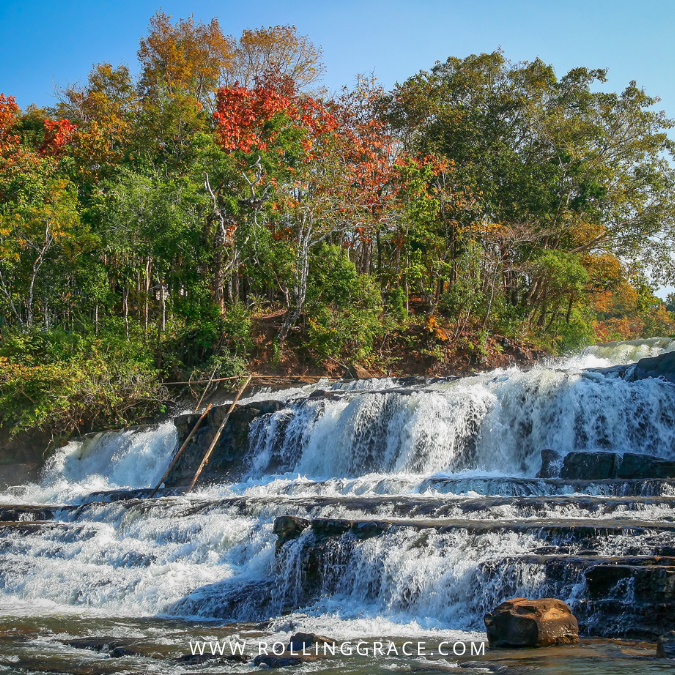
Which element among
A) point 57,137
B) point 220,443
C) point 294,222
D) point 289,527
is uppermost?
point 57,137

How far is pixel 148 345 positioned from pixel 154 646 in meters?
15.1

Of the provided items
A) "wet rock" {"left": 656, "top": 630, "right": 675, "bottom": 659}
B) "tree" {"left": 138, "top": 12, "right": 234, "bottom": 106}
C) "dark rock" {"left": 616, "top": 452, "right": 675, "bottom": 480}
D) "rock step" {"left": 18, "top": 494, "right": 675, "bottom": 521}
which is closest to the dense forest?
"tree" {"left": 138, "top": 12, "right": 234, "bottom": 106}

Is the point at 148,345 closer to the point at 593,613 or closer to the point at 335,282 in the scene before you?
the point at 335,282

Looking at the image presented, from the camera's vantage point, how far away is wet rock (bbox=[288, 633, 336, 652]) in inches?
271

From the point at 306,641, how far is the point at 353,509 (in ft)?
12.3

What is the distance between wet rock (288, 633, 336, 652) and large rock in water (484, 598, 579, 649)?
152 cm

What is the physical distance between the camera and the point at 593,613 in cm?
718

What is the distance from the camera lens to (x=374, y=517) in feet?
33.6

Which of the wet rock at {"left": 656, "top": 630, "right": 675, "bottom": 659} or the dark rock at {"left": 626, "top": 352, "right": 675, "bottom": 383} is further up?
the dark rock at {"left": 626, "top": 352, "right": 675, "bottom": 383}

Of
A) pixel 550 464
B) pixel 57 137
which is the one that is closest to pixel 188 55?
pixel 57 137

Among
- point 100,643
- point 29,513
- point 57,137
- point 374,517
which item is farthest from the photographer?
point 57,137

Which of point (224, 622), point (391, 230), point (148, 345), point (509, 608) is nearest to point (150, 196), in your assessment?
point (148, 345)

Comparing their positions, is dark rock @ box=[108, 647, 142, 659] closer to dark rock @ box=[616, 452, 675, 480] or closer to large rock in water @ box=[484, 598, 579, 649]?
large rock in water @ box=[484, 598, 579, 649]

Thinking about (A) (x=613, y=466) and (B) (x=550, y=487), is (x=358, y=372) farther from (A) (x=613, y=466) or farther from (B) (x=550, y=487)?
(B) (x=550, y=487)
